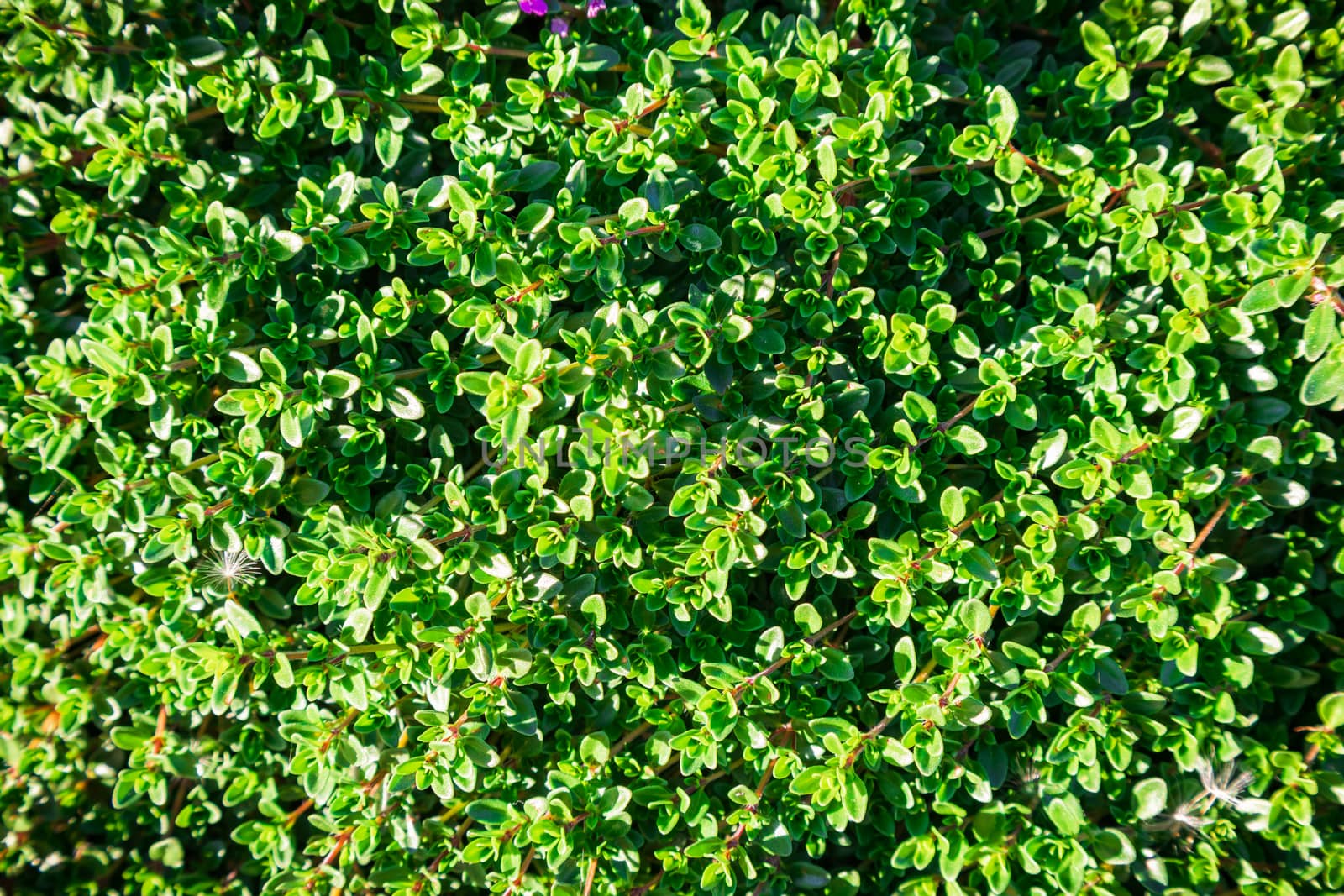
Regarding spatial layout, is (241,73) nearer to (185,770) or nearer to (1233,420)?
(185,770)

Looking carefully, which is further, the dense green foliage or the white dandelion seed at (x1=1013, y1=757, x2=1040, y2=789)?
the white dandelion seed at (x1=1013, y1=757, x2=1040, y2=789)

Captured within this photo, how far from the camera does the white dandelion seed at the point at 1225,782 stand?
7.39 ft

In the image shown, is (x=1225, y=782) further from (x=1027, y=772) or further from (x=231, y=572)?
(x=231, y=572)

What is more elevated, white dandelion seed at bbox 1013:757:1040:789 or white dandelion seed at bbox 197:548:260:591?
white dandelion seed at bbox 197:548:260:591

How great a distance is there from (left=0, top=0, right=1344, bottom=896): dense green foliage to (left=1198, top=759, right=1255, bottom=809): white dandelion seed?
2 cm

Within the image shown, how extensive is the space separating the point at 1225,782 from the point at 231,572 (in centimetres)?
261

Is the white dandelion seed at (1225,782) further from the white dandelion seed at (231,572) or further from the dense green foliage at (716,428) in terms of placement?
the white dandelion seed at (231,572)

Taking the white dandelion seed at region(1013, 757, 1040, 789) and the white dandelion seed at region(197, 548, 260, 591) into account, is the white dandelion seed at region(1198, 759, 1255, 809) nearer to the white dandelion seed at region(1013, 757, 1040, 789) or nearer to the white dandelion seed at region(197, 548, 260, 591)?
the white dandelion seed at region(1013, 757, 1040, 789)

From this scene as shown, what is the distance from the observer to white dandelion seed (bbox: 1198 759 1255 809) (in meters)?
2.25

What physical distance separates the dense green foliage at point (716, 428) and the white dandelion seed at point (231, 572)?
20 mm

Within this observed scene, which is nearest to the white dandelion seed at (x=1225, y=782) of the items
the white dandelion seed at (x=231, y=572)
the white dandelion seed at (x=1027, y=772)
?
the white dandelion seed at (x=1027, y=772)

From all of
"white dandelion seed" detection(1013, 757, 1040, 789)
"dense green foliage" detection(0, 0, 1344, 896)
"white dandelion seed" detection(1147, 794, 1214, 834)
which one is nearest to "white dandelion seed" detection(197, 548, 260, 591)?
"dense green foliage" detection(0, 0, 1344, 896)

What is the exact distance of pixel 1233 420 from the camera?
2215 mm

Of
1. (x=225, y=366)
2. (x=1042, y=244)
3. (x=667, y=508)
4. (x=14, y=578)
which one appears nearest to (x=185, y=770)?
(x=14, y=578)
